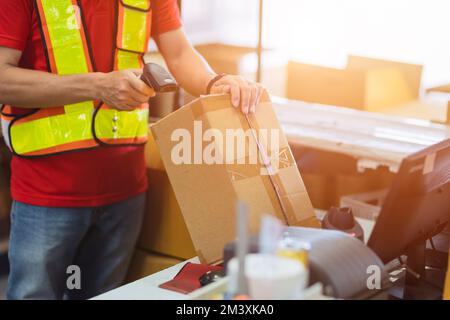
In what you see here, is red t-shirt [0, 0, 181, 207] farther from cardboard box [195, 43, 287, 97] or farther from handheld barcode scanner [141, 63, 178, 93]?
cardboard box [195, 43, 287, 97]

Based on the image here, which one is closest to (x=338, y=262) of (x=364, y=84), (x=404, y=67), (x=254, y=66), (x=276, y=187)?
(x=276, y=187)

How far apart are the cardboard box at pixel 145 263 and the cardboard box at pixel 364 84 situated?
112 centimetres

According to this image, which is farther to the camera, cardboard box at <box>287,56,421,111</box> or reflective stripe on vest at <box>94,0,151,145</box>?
cardboard box at <box>287,56,421,111</box>

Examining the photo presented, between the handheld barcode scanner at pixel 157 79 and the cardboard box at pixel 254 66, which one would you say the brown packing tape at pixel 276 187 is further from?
the cardboard box at pixel 254 66

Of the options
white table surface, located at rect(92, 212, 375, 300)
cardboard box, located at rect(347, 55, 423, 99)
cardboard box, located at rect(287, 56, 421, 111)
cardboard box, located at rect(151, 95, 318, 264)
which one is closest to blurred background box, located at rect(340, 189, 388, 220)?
cardboard box, located at rect(287, 56, 421, 111)

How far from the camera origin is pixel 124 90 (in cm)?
180

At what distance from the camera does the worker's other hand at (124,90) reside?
70.3 inches

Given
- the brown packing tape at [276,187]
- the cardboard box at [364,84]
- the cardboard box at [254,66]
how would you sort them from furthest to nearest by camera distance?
the cardboard box at [254,66] → the cardboard box at [364,84] → the brown packing tape at [276,187]

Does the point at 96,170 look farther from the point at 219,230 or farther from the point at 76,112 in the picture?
the point at 219,230

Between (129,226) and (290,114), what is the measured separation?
97 centimetres

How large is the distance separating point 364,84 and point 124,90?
59.4 inches

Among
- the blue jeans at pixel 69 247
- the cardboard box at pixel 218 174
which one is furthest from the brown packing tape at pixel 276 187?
the blue jeans at pixel 69 247

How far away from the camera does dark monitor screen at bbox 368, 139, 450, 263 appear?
1.44m

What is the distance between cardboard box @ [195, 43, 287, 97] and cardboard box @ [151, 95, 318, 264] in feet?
4.82
